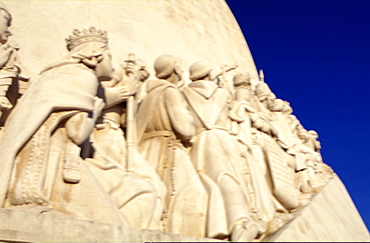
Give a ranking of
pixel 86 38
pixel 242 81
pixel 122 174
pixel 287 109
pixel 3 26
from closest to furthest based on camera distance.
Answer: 1. pixel 3 26
2. pixel 122 174
3. pixel 86 38
4. pixel 242 81
5. pixel 287 109

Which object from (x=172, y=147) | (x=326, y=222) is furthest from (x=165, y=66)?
(x=326, y=222)

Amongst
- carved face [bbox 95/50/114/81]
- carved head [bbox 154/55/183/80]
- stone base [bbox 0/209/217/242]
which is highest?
carved head [bbox 154/55/183/80]

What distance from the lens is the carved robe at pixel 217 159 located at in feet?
13.1

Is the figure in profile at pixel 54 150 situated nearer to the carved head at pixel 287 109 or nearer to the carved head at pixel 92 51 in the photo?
the carved head at pixel 92 51

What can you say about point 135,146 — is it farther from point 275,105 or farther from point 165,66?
point 275,105

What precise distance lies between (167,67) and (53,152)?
7.17 ft

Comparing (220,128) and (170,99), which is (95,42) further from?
(220,128)

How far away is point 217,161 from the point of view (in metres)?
4.58

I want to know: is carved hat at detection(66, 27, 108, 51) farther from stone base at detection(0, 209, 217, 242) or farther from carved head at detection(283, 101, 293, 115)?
carved head at detection(283, 101, 293, 115)

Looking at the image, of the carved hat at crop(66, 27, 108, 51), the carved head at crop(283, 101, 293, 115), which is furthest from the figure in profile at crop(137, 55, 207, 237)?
the carved head at crop(283, 101, 293, 115)

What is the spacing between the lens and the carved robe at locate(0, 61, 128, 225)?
10.2ft

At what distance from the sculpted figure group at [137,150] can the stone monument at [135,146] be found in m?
0.01

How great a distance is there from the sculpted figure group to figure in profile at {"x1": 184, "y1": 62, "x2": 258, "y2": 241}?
0.04 ft

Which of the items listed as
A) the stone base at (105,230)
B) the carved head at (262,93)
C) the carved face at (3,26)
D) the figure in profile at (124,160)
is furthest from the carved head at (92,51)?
the carved head at (262,93)
